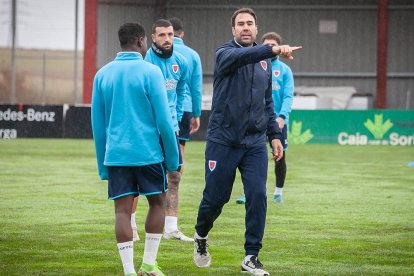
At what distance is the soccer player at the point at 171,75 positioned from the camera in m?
9.83

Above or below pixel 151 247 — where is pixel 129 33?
above

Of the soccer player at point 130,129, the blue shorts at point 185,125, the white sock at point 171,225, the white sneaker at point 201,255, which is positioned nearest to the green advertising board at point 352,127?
the blue shorts at point 185,125

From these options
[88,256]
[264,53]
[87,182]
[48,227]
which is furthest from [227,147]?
[87,182]

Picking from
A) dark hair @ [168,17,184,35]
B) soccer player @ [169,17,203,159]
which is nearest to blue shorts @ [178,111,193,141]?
soccer player @ [169,17,203,159]

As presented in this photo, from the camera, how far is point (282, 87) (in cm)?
1368

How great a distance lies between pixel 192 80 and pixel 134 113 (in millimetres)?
3342

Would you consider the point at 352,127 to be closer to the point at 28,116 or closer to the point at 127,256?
the point at 28,116

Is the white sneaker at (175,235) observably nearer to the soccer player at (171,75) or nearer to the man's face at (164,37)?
the soccer player at (171,75)

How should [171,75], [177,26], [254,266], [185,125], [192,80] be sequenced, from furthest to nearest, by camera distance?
[177,26] → [185,125] → [192,80] → [171,75] → [254,266]

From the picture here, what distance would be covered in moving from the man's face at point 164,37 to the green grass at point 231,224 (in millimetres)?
1930

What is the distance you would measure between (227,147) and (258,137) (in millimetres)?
268

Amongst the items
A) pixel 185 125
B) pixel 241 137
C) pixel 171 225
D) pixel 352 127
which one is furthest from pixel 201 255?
pixel 352 127

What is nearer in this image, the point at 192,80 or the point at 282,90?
the point at 192,80

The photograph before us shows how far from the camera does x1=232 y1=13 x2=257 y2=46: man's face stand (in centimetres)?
815
